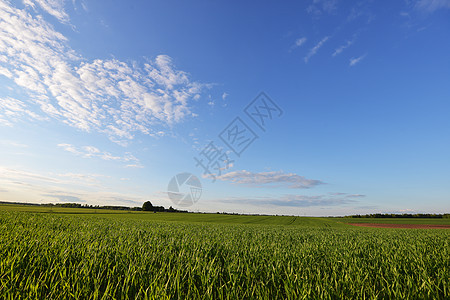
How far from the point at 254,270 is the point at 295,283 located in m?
0.71

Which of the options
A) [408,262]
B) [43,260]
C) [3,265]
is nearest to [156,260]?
[43,260]

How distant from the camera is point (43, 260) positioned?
3539 mm

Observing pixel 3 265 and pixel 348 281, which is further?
pixel 3 265

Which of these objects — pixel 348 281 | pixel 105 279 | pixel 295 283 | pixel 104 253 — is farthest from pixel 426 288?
pixel 104 253

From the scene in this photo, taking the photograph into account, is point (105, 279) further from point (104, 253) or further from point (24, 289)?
point (104, 253)

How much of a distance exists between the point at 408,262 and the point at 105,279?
5641 mm

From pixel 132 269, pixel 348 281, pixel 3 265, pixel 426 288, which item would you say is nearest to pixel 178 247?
pixel 132 269

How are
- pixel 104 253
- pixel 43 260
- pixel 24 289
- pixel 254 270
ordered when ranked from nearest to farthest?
pixel 24 289
pixel 254 270
pixel 43 260
pixel 104 253

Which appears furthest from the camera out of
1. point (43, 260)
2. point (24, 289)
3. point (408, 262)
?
point (408, 262)

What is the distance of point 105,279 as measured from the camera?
2.82 meters

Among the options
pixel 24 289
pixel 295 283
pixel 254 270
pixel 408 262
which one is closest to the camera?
pixel 24 289

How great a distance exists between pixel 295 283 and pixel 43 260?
4.08 meters

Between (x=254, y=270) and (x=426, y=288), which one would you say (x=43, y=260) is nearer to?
(x=254, y=270)

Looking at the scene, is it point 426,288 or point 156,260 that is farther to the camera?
point 156,260
